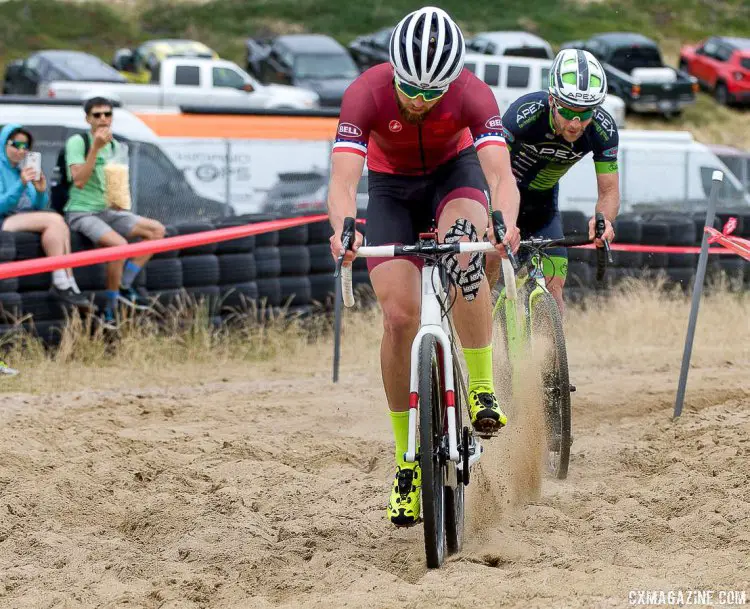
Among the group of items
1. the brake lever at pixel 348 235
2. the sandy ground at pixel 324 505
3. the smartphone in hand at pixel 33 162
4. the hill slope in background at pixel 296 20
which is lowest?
the sandy ground at pixel 324 505

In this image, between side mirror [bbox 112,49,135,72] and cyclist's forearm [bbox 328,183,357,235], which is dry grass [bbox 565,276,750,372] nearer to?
cyclist's forearm [bbox 328,183,357,235]

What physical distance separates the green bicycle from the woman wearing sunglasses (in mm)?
303

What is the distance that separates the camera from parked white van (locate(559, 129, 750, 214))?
16234 mm

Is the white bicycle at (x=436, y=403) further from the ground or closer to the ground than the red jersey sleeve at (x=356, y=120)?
closer to the ground

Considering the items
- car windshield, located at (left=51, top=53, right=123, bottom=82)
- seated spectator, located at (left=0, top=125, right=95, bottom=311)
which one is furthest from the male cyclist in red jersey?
car windshield, located at (left=51, top=53, right=123, bottom=82)

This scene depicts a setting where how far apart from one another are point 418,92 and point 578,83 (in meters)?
1.66

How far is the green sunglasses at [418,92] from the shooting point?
5.27 meters

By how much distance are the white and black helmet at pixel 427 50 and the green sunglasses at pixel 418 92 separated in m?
0.04

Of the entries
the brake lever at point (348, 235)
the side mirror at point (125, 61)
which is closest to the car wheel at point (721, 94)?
the side mirror at point (125, 61)

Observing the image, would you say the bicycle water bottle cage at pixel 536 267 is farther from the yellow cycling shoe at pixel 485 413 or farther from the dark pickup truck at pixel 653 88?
the dark pickup truck at pixel 653 88

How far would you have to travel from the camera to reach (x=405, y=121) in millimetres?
5555

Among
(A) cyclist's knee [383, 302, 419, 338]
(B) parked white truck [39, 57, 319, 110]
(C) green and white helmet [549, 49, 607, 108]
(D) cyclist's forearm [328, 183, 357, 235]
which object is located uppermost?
(B) parked white truck [39, 57, 319, 110]

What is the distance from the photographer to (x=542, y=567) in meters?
5.04

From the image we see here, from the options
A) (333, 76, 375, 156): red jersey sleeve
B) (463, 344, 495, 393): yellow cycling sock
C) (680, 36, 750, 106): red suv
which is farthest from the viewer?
(680, 36, 750, 106): red suv
